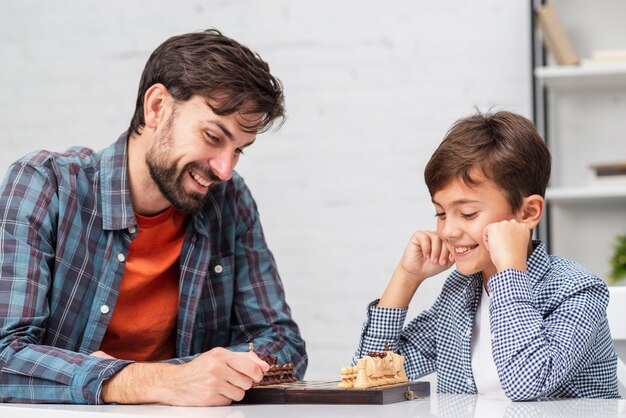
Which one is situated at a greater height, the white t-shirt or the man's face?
the man's face

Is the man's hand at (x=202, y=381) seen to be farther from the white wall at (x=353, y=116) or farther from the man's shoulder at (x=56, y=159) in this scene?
the white wall at (x=353, y=116)

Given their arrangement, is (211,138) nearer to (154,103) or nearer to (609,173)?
(154,103)

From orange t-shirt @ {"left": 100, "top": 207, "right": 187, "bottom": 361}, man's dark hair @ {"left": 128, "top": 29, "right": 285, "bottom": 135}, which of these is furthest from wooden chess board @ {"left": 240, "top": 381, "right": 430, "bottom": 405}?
man's dark hair @ {"left": 128, "top": 29, "right": 285, "bottom": 135}

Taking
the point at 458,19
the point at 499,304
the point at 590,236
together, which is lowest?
the point at 590,236

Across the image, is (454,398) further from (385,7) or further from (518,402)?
(385,7)

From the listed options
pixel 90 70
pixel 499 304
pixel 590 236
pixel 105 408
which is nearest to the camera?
pixel 105 408

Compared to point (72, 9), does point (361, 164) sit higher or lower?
lower

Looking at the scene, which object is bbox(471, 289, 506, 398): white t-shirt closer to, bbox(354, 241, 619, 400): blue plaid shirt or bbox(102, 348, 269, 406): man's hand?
bbox(354, 241, 619, 400): blue plaid shirt

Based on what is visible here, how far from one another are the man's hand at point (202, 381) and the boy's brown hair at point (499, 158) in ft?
1.66

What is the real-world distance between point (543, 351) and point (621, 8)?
76.9 inches

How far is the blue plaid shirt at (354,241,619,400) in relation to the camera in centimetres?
136

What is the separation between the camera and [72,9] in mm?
3457

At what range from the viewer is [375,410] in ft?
3.82

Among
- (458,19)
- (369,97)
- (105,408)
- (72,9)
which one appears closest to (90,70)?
(72,9)
